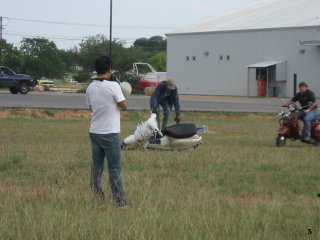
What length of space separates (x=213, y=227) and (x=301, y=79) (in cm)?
4843

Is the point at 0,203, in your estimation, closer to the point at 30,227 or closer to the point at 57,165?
the point at 30,227

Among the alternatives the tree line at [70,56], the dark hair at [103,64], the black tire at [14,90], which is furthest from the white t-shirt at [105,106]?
the tree line at [70,56]

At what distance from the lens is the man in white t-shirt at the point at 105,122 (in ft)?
27.0

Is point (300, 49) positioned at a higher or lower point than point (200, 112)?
higher

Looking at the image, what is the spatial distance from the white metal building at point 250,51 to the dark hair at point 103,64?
148ft

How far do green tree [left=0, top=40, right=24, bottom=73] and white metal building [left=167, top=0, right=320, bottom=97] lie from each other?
132ft

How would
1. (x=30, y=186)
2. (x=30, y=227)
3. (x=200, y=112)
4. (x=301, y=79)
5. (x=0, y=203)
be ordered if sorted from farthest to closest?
(x=301, y=79) < (x=200, y=112) < (x=30, y=186) < (x=0, y=203) < (x=30, y=227)

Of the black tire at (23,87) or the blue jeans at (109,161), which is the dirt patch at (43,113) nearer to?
the black tire at (23,87)

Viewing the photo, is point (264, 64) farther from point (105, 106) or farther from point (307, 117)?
point (105, 106)

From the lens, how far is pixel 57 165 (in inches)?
452

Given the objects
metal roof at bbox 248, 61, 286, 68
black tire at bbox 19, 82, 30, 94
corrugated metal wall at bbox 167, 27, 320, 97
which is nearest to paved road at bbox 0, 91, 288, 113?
black tire at bbox 19, 82, 30, 94

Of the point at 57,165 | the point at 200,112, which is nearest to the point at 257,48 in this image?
the point at 200,112


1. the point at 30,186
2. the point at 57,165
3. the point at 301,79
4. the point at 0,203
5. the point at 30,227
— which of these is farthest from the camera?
the point at 301,79

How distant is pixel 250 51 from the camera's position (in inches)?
2286
